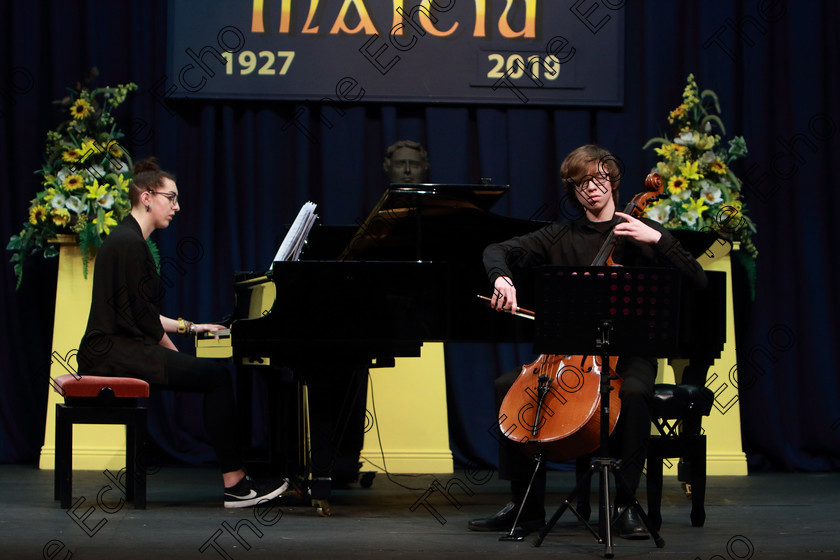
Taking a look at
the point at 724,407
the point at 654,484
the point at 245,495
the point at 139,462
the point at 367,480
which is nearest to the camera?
the point at 654,484

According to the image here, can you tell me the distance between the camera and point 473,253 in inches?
166

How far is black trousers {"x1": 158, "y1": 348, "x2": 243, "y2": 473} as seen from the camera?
4.09 metres

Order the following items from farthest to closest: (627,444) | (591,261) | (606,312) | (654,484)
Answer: (591,261), (654,484), (627,444), (606,312)

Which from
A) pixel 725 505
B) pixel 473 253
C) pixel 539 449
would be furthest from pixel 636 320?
pixel 725 505

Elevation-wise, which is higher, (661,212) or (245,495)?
(661,212)

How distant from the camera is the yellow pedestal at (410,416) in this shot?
17.7 ft

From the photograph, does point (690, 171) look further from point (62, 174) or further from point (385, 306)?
point (62, 174)

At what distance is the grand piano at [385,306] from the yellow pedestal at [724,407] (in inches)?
50.9

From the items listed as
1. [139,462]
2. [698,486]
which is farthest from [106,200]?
[698,486]

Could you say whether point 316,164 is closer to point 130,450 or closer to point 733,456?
point 130,450

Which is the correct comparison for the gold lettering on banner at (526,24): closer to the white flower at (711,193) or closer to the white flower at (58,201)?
the white flower at (711,193)

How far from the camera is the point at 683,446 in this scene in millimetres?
3771

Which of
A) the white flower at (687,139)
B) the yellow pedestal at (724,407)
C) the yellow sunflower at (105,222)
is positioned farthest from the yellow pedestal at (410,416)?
the white flower at (687,139)

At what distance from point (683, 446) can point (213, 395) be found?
178cm
